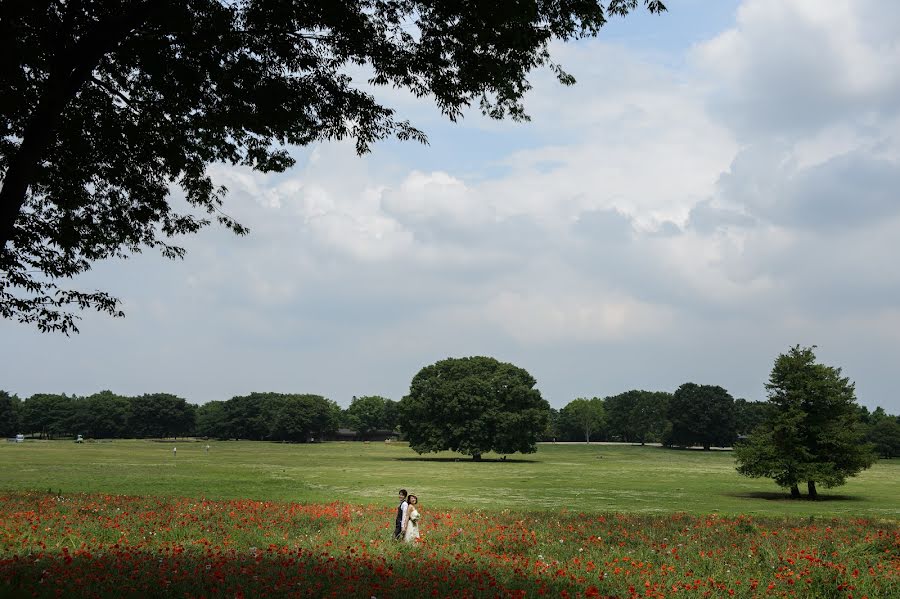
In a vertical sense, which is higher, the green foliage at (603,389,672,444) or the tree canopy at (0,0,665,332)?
the tree canopy at (0,0,665,332)

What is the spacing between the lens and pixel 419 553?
52.9 ft

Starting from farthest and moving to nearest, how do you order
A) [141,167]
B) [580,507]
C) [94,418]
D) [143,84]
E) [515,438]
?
1. [94,418]
2. [515,438]
3. [580,507]
4. [141,167]
5. [143,84]

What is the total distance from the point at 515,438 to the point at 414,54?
7978 cm

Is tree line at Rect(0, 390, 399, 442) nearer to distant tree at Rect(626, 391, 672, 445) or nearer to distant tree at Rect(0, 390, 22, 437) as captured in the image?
distant tree at Rect(0, 390, 22, 437)

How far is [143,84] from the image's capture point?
13453mm

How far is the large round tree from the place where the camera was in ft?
286

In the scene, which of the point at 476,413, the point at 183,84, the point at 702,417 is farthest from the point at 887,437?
the point at 183,84

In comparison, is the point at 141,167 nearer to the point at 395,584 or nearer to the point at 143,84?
the point at 143,84

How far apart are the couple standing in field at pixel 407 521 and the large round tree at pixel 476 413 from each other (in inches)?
2753

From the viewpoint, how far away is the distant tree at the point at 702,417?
480 feet

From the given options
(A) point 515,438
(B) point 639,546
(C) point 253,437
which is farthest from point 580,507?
(C) point 253,437

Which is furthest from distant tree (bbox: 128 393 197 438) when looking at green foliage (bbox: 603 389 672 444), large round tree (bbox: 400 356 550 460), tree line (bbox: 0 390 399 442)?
green foliage (bbox: 603 389 672 444)

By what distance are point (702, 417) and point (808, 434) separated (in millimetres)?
112293

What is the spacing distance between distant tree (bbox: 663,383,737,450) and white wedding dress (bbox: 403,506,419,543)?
142 metres
